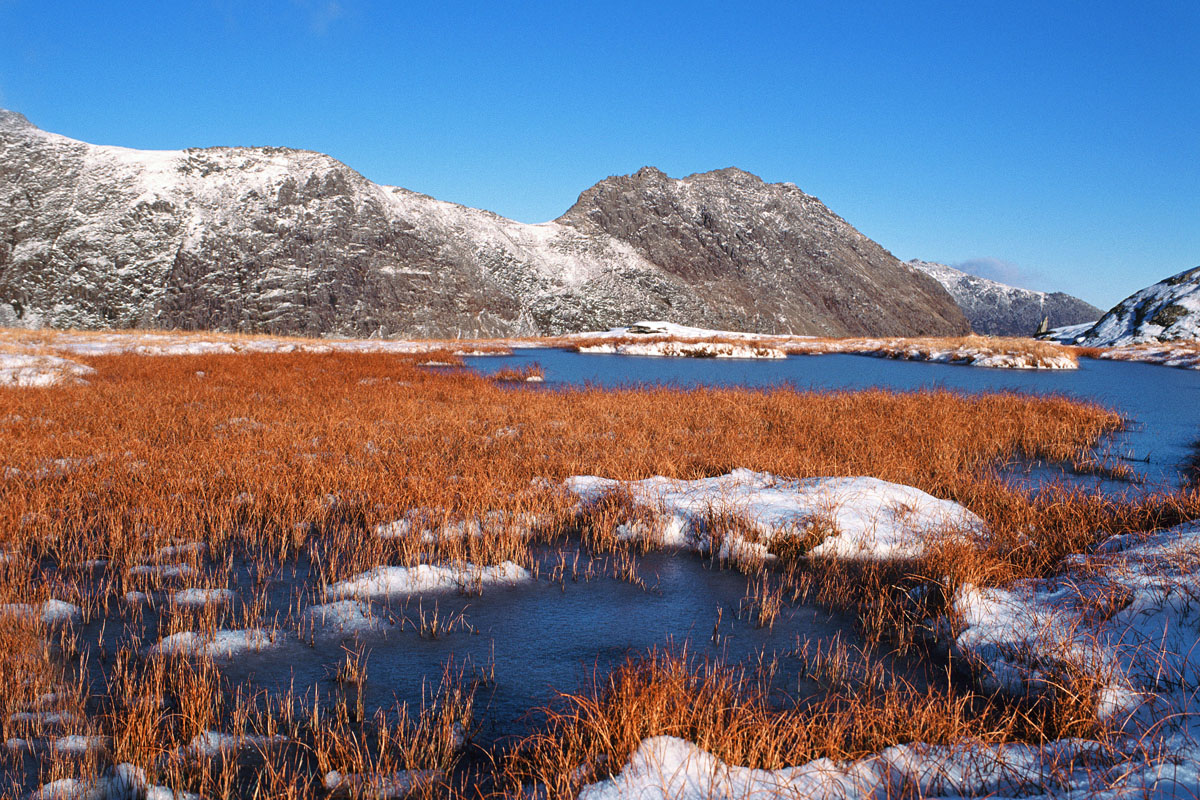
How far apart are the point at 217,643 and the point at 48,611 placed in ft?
5.22

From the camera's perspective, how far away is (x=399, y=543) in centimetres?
677

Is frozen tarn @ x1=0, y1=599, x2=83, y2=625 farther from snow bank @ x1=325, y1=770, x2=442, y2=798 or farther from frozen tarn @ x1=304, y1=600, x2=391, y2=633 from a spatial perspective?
snow bank @ x1=325, y1=770, x2=442, y2=798

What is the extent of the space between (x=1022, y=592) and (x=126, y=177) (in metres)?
117

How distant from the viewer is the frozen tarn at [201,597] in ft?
17.4

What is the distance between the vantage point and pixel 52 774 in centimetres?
306

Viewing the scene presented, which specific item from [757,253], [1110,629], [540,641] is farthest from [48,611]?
[757,253]

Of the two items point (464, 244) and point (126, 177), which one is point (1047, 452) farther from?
point (126, 177)

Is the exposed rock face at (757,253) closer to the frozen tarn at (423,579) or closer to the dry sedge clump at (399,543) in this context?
the dry sedge clump at (399,543)

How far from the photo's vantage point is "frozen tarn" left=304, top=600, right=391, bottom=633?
16.5 feet

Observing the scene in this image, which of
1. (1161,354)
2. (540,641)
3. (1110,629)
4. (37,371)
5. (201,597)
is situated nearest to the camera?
(1110,629)

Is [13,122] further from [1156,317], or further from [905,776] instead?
[1156,317]

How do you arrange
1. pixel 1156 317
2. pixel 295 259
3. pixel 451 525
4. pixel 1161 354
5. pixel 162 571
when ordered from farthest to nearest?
pixel 295 259 < pixel 1156 317 < pixel 1161 354 < pixel 451 525 < pixel 162 571

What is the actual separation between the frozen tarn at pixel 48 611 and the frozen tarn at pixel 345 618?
172 cm

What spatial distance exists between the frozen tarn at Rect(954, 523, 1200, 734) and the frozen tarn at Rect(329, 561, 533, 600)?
3864 millimetres
